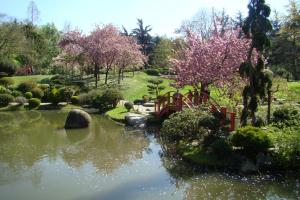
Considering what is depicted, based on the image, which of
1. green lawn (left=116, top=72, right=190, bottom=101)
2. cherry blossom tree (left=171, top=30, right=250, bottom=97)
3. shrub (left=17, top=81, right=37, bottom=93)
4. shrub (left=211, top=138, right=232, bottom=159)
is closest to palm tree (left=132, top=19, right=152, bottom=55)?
green lawn (left=116, top=72, right=190, bottom=101)

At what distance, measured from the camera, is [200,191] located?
1431 cm

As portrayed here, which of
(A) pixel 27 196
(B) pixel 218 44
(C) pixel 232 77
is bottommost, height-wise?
(A) pixel 27 196

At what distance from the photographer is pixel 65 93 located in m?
38.4

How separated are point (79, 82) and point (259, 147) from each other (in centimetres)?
3234

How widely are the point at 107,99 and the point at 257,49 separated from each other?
718 inches

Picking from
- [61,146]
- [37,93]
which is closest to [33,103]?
[37,93]

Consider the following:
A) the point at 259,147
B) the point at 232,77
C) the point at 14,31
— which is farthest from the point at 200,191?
the point at 14,31

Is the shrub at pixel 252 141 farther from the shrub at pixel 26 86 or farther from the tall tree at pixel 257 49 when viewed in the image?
the shrub at pixel 26 86

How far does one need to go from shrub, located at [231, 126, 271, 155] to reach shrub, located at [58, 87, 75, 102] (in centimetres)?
2493

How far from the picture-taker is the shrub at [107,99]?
3431 centimetres

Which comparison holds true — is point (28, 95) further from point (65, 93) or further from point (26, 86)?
point (65, 93)

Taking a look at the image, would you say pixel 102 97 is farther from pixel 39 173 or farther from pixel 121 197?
pixel 121 197

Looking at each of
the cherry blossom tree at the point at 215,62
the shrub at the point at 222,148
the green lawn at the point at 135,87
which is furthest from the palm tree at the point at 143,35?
the shrub at the point at 222,148

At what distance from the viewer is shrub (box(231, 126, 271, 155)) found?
621 inches
